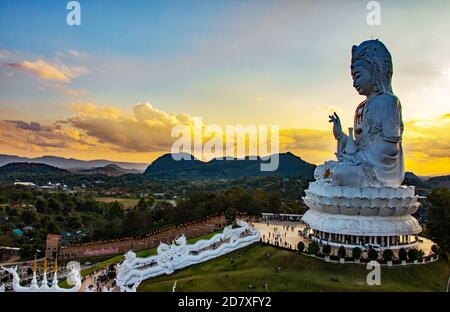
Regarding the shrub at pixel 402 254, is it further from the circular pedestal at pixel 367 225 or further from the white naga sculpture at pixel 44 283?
the white naga sculpture at pixel 44 283

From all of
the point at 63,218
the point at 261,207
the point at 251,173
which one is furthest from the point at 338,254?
the point at 251,173

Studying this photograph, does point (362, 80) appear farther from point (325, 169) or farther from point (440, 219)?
point (440, 219)

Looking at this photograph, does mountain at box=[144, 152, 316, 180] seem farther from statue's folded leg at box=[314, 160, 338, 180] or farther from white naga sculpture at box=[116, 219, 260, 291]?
white naga sculpture at box=[116, 219, 260, 291]

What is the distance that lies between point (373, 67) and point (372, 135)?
131 inches

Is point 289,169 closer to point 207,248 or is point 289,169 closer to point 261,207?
point 261,207

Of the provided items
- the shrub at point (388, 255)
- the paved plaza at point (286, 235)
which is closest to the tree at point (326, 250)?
the paved plaza at point (286, 235)

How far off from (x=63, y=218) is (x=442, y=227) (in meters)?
37.6

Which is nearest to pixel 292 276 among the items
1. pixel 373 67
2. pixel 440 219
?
pixel 440 219

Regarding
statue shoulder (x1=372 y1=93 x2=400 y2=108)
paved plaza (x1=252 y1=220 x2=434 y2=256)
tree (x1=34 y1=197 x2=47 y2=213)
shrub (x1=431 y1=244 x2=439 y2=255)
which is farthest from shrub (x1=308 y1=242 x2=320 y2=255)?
tree (x1=34 y1=197 x2=47 y2=213)

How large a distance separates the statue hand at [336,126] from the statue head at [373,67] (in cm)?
198

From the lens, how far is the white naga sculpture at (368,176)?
20234 mm

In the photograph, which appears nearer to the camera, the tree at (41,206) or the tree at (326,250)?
the tree at (326,250)

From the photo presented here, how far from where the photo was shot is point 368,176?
21141 millimetres

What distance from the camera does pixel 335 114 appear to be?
23828 millimetres
